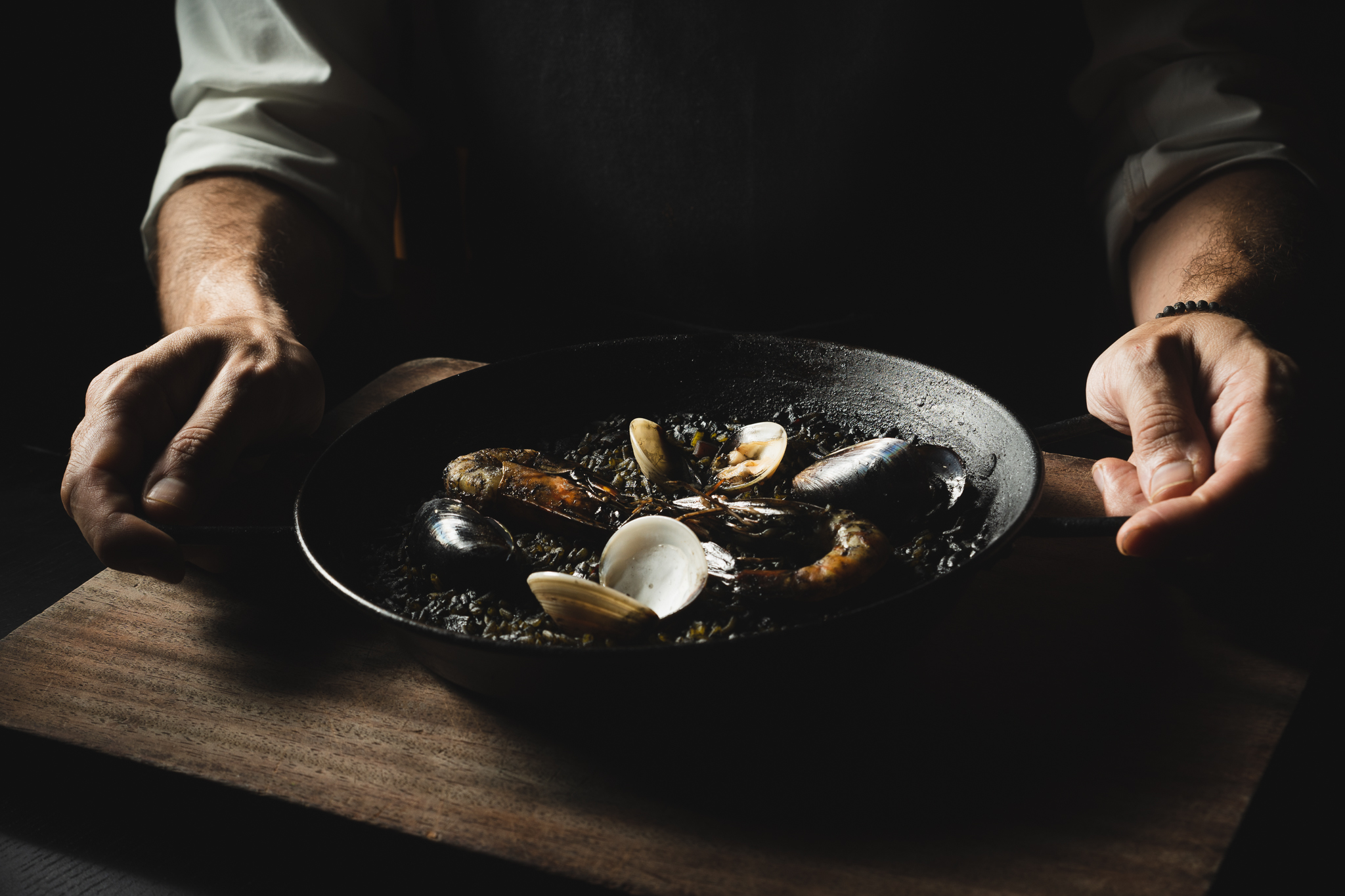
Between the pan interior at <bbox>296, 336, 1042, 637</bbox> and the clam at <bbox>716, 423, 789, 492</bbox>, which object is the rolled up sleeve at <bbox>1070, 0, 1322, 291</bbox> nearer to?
the pan interior at <bbox>296, 336, 1042, 637</bbox>

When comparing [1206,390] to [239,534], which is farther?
[1206,390]

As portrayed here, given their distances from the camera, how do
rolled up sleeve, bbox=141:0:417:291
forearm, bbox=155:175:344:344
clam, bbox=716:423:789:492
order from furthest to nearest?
rolled up sleeve, bbox=141:0:417:291 → forearm, bbox=155:175:344:344 → clam, bbox=716:423:789:492

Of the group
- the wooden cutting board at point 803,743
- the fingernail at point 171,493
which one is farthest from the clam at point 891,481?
the fingernail at point 171,493

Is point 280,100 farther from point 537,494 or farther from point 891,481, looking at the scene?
point 891,481

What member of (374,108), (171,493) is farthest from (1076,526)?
(374,108)

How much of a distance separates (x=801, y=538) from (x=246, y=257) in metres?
1.11

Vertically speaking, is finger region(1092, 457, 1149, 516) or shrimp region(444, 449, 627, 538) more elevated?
finger region(1092, 457, 1149, 516)

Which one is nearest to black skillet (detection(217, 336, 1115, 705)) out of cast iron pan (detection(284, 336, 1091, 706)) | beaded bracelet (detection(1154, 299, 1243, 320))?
cast iron pan (detection(284, 336, 1091, 706))

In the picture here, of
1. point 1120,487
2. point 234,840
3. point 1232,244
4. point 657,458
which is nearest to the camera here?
point 234,840

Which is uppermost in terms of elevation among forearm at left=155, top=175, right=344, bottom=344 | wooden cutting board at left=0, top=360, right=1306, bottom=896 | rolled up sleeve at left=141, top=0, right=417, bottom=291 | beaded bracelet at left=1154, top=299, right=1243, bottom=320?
rolled up sleeve at left=141, top=0, right=417, bottom=291

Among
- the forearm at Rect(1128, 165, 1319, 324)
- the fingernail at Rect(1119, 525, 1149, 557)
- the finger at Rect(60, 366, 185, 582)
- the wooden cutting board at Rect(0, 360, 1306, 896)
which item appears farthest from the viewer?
the forearm at Rect(1128, 165, 1319, 324)

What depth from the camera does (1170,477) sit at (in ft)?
2.74

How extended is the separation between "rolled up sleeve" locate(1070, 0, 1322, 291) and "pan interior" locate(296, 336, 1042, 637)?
0.72m

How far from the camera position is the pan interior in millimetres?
941
